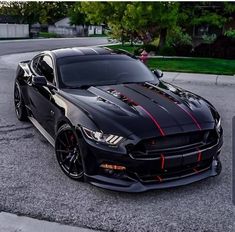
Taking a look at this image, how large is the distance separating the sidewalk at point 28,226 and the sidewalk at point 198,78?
9354 mm

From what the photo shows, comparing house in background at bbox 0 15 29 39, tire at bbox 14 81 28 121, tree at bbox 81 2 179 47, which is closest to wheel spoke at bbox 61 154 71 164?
tire at bbox 14 81 28 121

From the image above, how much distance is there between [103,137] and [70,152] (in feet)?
2.38

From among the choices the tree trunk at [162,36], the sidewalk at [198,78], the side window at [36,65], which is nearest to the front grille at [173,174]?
the side window at [36,65]

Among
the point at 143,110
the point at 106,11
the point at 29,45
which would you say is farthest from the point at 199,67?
the point at 29,45

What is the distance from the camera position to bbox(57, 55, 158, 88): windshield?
5.25 metres

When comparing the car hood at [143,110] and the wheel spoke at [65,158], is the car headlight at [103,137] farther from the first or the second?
the wheel spoke at [65,158]

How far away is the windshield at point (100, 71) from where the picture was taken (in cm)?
525

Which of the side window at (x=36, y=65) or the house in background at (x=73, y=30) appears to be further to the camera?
the house in background at (x=73, y=30)

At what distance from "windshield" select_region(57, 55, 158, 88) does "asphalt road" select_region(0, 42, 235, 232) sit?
3.94 ft

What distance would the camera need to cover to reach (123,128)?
3.94 meters

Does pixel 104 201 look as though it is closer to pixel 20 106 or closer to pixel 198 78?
pixel 20 106

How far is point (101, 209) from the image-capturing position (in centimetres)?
383

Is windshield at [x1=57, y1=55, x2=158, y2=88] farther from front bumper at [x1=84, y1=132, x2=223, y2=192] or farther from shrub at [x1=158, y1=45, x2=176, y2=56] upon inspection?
shrub at [x1=158, y1=45, x2=176, y2=56]

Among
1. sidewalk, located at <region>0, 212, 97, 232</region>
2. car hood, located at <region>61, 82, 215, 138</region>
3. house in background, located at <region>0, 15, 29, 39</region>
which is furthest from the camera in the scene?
house in background, located at <region>0, 15, 29, 39</region>
